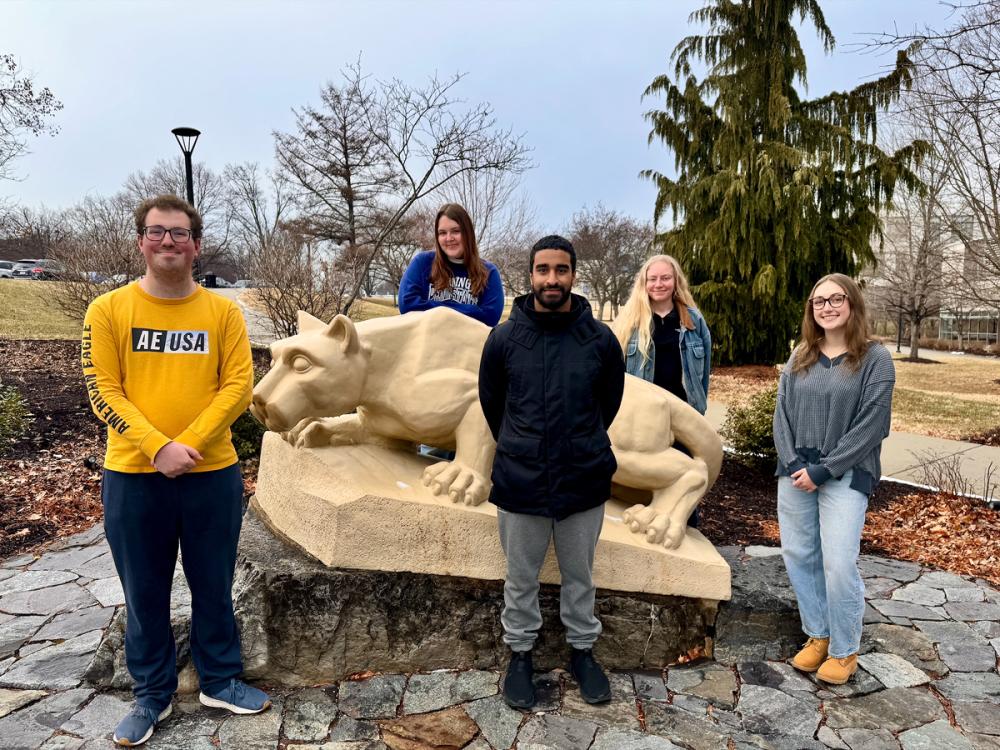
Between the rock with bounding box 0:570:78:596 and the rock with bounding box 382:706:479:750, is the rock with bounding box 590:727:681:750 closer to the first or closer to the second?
the rock with bounding box 382:706:479:750

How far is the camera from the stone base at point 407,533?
3064 millimetres

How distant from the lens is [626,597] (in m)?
3.31

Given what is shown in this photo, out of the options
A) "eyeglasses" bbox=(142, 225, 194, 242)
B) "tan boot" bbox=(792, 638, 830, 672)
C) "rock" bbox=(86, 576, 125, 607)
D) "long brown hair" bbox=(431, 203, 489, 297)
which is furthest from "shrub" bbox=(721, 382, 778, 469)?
"eyeglasses" bbox=(142, 225, 194, 242)

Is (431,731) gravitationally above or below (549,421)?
below

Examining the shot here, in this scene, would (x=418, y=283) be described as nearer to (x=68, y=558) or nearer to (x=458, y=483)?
(x=458, y=483)

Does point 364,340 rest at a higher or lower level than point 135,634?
higher

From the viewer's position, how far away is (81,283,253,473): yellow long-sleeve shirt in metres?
2.34

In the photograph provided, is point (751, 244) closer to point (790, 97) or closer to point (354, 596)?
point (790, 97)

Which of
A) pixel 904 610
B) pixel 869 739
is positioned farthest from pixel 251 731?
pixel 904 610

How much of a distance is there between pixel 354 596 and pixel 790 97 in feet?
49.1

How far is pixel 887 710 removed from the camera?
301 centimetres

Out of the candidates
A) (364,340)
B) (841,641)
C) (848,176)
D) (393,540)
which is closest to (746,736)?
(841,641)

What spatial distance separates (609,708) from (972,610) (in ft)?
9.13

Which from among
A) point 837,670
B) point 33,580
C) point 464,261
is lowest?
point 33,580
